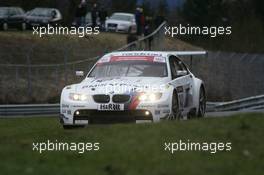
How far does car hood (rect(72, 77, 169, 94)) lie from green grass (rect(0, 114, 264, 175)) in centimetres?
271

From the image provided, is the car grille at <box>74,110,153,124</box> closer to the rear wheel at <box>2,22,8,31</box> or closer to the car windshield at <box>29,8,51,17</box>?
the rear wheel at <box>2,22,8,31</box>

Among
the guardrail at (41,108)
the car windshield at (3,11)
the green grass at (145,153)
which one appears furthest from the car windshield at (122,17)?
the green grass at (145,153)

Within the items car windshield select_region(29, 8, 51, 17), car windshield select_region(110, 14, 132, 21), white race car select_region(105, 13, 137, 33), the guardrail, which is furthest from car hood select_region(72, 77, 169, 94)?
car windshield select_region(110, 14, 132, 21)

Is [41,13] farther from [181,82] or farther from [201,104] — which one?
[181,82]

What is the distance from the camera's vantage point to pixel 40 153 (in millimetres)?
9594

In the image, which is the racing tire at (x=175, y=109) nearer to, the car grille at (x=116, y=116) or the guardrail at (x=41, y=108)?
the car grille at (x=116, y=116)

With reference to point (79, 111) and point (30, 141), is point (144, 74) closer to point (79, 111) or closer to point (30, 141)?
point (79, 111)

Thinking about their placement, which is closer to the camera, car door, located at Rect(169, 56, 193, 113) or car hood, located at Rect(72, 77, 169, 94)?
car hood, located at Rect(72, 77, 169, 94)

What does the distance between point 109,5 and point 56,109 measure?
271ft

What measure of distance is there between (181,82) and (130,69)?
99cm

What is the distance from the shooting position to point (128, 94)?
14.2 metres

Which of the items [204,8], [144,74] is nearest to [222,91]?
[144,74]

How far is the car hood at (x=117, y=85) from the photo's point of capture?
14398 mm

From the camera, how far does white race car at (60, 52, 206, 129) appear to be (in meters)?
14.2
